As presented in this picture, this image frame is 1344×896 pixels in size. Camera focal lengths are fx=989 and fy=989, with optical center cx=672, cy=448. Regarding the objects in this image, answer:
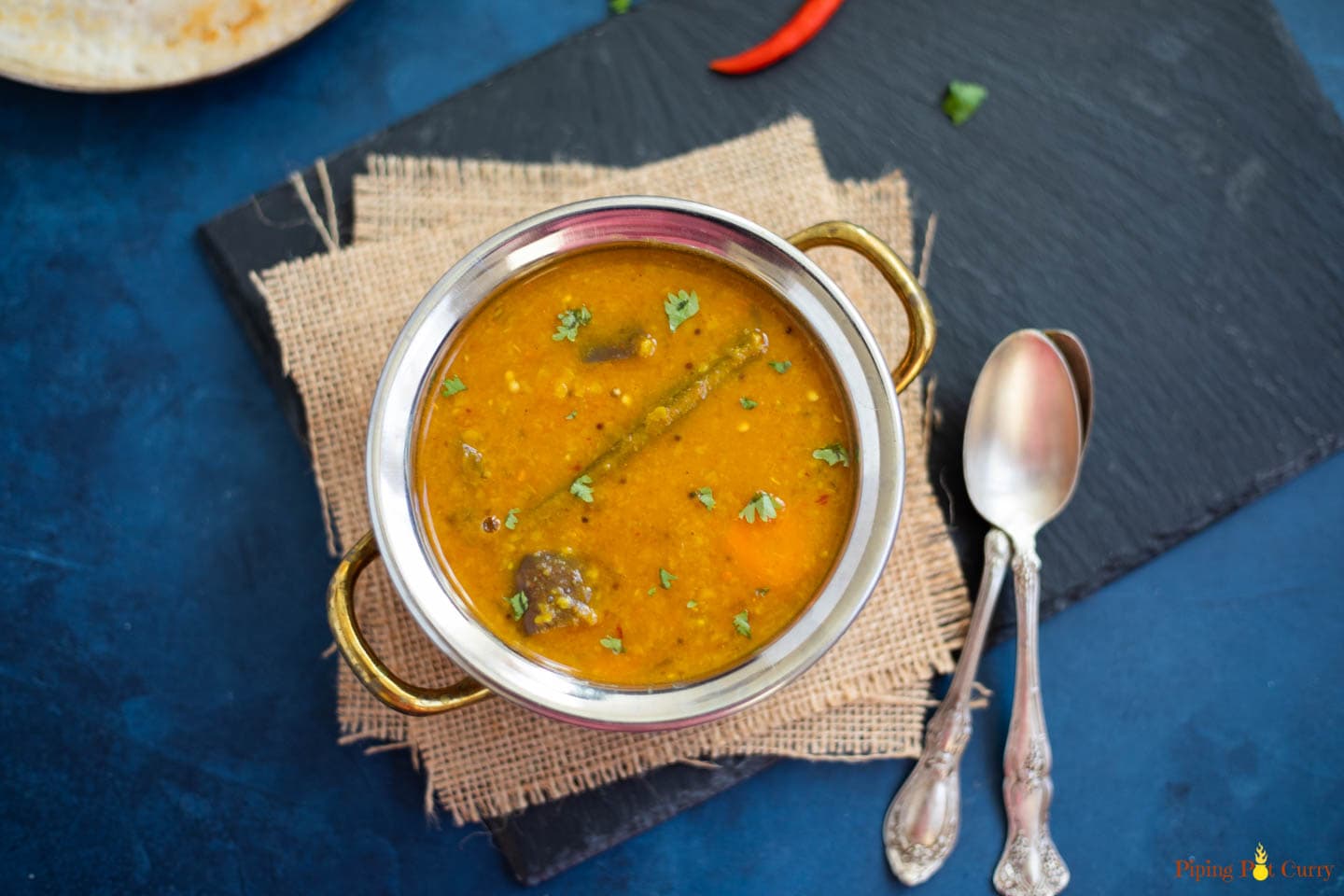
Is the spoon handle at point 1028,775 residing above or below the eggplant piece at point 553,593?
below

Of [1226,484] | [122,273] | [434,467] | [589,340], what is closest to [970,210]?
[1226,484]

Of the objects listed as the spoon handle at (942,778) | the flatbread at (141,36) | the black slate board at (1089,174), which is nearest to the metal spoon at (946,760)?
the spoon handle at (942,778)

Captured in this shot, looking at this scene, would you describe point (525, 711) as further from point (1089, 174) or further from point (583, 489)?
point (1089, 174)

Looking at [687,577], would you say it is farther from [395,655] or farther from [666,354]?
[395,655]

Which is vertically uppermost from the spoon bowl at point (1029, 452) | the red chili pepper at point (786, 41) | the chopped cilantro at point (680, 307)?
A: the red chili pepper at point (786, 41)

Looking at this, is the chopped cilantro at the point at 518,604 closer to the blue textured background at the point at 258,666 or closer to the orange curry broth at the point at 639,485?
the orange curry broth at the point at 639,485
